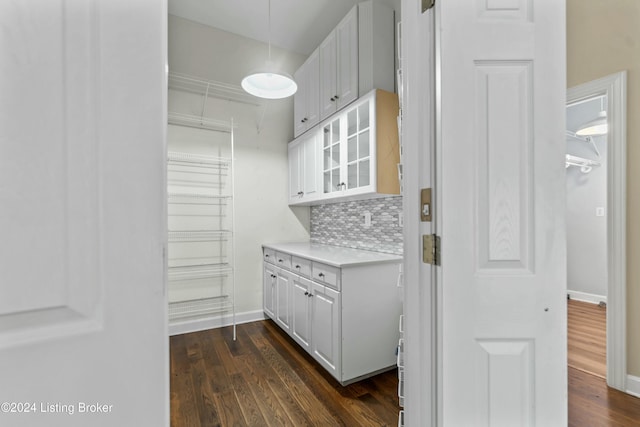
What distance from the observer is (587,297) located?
378 centimetres

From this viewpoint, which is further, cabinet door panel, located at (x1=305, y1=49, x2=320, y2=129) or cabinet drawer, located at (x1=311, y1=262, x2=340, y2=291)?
cabinet door panel, located at (x1=305, y1=49, x2=320, y2=129)

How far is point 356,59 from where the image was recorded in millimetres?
2188

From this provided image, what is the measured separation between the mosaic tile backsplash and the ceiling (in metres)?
1.69

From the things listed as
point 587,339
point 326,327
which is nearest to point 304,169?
point 326,327

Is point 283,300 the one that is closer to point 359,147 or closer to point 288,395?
point 288,395

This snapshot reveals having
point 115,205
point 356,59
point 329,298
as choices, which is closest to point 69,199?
point 115,205

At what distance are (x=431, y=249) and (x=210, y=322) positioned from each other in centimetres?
276

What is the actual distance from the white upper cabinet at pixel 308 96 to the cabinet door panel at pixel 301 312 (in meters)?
1.55

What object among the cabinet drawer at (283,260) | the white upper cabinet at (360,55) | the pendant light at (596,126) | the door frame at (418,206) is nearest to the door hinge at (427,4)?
the door frame at (418,206)

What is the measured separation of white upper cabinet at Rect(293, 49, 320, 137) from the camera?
2738 mm

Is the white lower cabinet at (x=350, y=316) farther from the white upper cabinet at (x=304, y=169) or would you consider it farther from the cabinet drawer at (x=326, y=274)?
the white upper cabinet at (x=304, y=169)

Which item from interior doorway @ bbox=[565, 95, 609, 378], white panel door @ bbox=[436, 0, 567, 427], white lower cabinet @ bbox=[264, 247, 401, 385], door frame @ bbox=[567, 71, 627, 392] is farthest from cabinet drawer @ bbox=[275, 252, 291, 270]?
interior doorway @ bbox=[565, 95, 609, 378]

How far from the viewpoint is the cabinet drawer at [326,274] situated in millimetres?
1859

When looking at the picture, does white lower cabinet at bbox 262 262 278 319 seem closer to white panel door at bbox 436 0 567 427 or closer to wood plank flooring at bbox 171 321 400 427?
wood plank flooring at bbox 171 321 400 427
